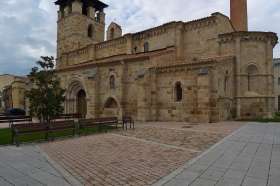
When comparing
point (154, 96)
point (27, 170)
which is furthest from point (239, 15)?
point (27, 170)

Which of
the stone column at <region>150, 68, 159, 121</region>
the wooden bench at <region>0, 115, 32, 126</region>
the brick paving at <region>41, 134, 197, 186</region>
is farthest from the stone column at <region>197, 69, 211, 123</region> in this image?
the wooden bench at <region>0, 115, 32, 126</region>

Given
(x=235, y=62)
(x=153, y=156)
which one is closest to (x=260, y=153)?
(x=153, y=156)

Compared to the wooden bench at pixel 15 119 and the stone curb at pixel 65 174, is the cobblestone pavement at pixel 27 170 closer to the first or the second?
the stone curb at pixel 65 174

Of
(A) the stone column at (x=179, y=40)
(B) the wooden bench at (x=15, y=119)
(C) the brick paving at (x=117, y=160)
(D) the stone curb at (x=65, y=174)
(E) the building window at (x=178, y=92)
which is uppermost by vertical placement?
(A) the stone column at (x=179, y=40)

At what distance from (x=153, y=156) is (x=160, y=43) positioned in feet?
62.5

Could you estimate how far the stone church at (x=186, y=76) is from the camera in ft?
61.0

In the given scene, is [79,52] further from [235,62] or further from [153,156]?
[153,156]

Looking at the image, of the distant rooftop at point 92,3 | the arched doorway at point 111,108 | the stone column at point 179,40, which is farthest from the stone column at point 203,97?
the distant rooftop at point 92,3

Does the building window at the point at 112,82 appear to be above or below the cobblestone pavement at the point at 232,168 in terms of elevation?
above

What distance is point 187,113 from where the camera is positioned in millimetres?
18656

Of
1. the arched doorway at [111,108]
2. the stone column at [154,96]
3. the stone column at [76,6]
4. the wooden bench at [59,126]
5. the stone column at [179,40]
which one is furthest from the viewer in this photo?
the stone column at [76,6]

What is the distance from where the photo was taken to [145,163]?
6.68 metres

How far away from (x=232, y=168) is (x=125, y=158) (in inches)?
122

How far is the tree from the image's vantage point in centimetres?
1402
